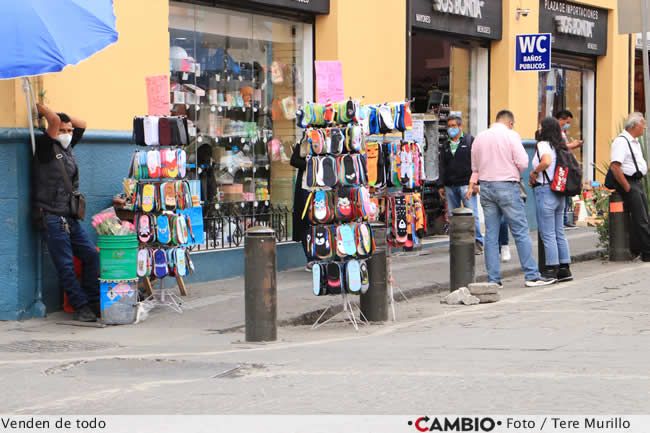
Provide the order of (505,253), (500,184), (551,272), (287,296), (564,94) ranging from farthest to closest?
(564,94) → (505,253) → (551,272) → (500,184) → (287,296)

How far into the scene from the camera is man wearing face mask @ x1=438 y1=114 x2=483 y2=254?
16.1m

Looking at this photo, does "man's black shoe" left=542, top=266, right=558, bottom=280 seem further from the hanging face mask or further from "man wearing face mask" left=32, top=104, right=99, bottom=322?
"man wearing face mask" left=32, top=104, right=99, bottom=322

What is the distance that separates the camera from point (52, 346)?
390 inches

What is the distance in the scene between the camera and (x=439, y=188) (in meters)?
18.3

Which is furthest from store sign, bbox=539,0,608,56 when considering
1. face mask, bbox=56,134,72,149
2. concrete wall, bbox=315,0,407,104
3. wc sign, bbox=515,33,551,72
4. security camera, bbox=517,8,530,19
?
face mask, bbox=56,134,72,149

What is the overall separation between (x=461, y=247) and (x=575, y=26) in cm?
1191

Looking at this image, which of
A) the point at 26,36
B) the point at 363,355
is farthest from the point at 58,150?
the point at 363,355

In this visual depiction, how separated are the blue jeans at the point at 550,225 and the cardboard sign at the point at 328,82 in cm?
358

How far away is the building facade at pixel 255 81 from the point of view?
11.4 metres

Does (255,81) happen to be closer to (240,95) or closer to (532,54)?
(240,95)

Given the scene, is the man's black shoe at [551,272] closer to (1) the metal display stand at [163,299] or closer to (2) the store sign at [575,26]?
(1) the metal display stand at [163,299]

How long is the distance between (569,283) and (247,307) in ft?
16.6

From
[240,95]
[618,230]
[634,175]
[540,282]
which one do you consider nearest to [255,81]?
[240,95]
